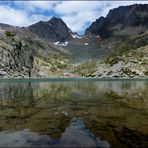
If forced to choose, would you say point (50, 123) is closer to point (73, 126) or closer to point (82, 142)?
point (73, 126)

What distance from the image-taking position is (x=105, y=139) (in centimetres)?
2352

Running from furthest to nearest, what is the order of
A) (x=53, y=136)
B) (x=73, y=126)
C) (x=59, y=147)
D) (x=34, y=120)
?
(x=34, y=120)
(x=73, y=126)
(x=53, y=136)
(x=59, y=147)

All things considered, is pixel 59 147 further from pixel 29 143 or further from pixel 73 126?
pixel 73 126

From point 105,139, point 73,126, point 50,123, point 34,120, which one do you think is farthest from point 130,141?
point 34,120

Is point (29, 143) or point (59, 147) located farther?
point (29, 143)

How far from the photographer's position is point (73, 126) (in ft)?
96.0

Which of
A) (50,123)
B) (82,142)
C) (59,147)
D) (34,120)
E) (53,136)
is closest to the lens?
(59,147)

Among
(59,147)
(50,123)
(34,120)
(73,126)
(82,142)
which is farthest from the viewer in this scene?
(34,120)

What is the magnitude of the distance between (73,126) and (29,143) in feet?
24.4

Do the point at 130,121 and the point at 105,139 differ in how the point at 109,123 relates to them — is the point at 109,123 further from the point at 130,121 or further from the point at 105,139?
the point at 105,139

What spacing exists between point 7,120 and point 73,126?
8565 millimetres

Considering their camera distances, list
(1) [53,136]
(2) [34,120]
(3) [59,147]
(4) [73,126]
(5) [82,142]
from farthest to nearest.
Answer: (2) [34,120], (4) [73,126], (1) [53,136], (5) [82,142], (3) [59,147]

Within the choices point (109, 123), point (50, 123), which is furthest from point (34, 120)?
point (109, 123)

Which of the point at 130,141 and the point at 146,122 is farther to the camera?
the point at 146,122
